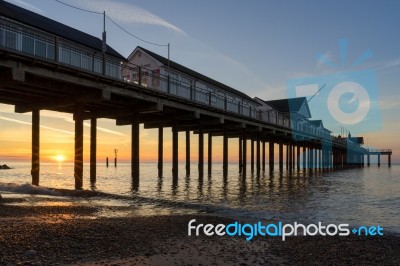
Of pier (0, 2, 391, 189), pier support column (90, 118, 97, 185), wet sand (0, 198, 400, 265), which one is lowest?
wet sand (0, 198, 400, 265)

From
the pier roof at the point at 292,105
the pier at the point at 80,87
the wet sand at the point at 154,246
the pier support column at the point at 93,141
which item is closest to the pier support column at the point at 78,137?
the pier at the point at 80,87

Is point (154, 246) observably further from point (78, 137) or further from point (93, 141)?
point (93, 141)

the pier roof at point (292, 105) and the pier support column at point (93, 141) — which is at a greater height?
the pier roof at point (292, 105)

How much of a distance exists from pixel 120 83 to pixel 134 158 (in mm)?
5845

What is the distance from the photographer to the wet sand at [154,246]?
6.80 meters

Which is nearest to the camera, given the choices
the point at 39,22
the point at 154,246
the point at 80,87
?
the point at 154,246

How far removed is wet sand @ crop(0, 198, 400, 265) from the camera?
680 cm

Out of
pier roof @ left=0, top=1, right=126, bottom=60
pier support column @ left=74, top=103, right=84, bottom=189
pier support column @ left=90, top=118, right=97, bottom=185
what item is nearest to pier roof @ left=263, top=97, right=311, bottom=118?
pier roof @ left=0, top=1, right=126, bottom=60

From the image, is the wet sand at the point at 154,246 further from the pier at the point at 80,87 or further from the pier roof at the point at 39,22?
the pier roof at the point at 39,22

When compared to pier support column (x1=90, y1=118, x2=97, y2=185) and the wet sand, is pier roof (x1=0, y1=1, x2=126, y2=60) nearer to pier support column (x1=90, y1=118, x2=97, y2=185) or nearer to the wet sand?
pier support column (x1=90, y1=118, x2=97, y2=185)

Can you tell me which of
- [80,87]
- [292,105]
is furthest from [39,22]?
[292,105]

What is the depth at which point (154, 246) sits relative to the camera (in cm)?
788

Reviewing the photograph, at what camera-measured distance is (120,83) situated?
63.8 feet

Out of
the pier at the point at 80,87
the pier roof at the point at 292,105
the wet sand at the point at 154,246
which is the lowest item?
the wet sand at the point at 154,246
